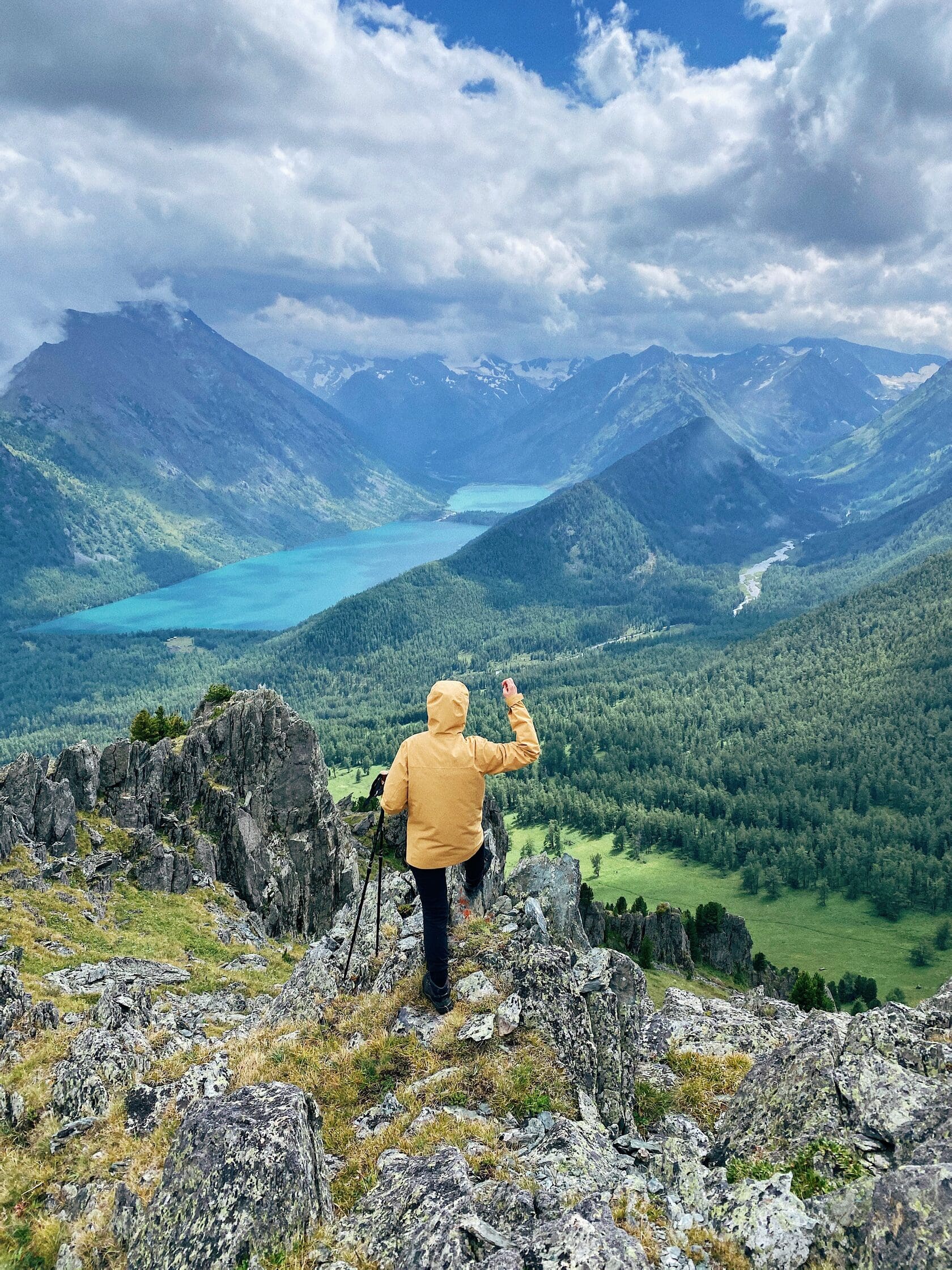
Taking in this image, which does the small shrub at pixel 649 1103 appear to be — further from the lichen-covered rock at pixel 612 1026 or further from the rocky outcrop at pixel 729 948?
the rocky outcrop at pixel 729 948

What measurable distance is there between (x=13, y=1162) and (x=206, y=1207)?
582 cm

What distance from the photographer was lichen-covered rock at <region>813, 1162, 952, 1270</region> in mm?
8492

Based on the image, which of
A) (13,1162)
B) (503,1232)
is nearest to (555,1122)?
(503,1232)

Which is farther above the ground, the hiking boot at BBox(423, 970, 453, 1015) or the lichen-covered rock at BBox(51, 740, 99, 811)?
the lichen-covered rock at BBox(51, 740, 99, 811)

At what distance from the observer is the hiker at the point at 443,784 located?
14.5 metres

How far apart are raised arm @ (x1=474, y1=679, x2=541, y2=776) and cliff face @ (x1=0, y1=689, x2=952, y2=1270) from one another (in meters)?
5.54

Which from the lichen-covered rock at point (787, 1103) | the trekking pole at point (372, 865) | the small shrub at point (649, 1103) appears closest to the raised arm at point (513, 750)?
the trekking pole at point (372, 865)

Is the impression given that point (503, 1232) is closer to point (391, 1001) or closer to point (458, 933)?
point (391, 1001)

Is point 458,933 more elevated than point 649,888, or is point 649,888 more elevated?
point 458,933

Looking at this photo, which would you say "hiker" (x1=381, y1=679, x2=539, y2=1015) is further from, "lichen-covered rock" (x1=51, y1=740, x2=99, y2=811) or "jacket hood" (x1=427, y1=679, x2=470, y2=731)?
"lichen-covered rock" (x1=51, y1=740, x2=99, y2=811)

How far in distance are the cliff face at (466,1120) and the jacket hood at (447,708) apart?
21.7ft

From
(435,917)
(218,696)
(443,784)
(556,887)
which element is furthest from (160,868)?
(443,784)

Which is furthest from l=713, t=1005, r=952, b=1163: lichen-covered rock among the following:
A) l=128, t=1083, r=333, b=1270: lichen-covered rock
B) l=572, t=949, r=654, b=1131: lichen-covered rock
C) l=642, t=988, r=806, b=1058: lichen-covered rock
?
l=128, t=1083, r=333, b=1270: lichen-covered rock

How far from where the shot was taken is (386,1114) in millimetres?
13539
